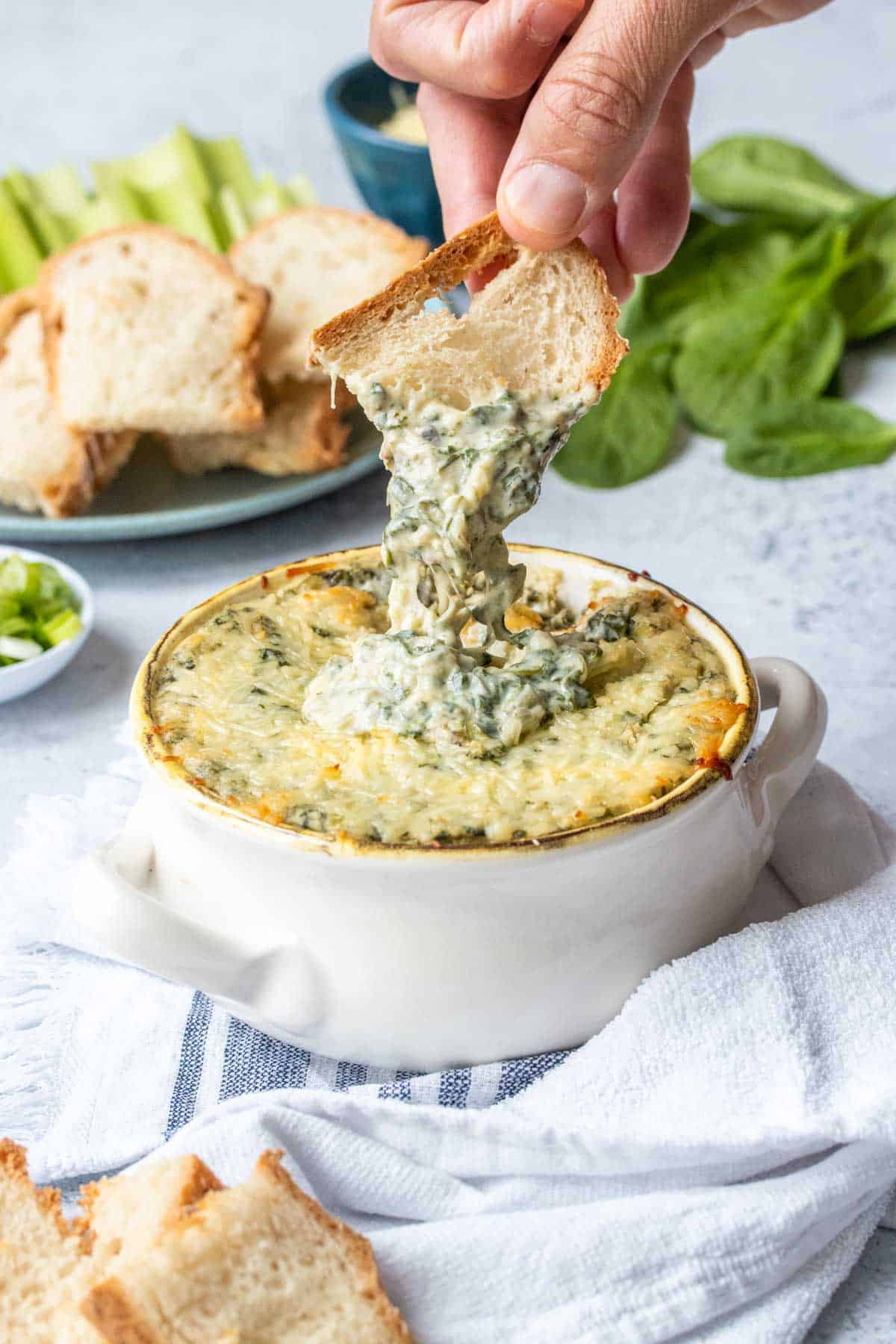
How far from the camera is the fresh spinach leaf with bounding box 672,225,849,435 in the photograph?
4.10 meters

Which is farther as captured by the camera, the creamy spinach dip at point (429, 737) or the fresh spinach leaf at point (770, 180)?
the fresh spinach leaf at point (770, 180)

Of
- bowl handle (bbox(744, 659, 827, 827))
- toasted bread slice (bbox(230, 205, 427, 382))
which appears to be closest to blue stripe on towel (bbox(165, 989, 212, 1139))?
bowl handle (bbox(744, 659, 827, 827))

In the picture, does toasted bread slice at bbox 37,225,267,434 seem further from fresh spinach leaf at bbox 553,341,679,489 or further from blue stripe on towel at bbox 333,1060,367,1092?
blue stripe on towel at bbox 333,1060,367,1092

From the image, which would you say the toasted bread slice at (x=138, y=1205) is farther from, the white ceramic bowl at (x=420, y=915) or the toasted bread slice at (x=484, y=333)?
the toasted bread slice at (x=484, y=333)

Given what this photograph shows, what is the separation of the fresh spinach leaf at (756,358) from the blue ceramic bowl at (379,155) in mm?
845

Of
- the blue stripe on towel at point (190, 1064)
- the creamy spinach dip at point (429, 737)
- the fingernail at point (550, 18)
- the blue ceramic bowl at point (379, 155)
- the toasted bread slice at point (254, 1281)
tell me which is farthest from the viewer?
the blue ceramic bowl at point (379, 155)

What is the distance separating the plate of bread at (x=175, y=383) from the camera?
354cm

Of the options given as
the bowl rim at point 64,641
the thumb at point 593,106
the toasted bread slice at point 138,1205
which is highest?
the thumb at point 593,106

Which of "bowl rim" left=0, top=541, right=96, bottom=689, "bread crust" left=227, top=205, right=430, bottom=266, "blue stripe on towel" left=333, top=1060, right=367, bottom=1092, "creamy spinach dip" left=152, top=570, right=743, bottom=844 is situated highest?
"bread crust" left=227, top=205, right=430, bottom=266

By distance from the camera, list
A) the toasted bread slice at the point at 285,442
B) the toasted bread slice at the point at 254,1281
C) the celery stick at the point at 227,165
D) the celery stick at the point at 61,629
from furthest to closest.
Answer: the celery stick at the point at 227,165
the toasted bread slice at the point at 285,442
the celery stick at the point at 61,629
the toasted bread slice at the point at 254,1281

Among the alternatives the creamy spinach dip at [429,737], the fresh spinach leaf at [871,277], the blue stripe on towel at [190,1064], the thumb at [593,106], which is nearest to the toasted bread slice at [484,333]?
the thumb at [593,106]

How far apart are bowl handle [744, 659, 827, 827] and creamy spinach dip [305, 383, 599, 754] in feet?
0.92

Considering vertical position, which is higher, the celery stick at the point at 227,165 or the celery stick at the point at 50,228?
the celery stick at the point at 227,165

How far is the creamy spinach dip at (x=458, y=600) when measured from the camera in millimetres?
2020
